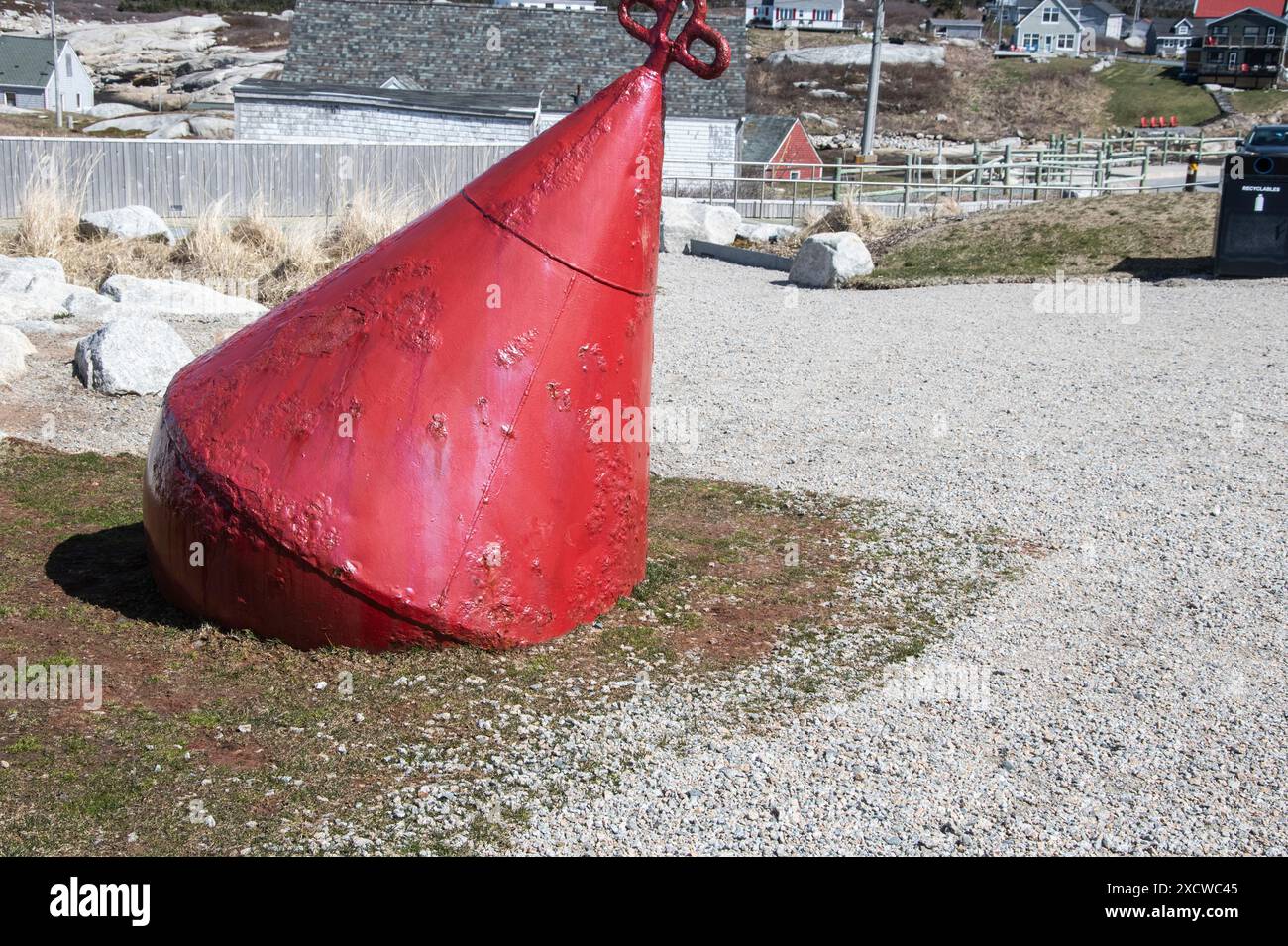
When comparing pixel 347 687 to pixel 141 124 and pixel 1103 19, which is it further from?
pixel 1103 19

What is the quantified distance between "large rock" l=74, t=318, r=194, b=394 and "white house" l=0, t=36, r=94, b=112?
185 feet

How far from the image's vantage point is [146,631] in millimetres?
5777

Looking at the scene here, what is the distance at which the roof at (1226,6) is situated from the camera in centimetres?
7575

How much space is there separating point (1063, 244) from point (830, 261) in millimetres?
3629

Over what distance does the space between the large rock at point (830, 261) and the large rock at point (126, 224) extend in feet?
30.9

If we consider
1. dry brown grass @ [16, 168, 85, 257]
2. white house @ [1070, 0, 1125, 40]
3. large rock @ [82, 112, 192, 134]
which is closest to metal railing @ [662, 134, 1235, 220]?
dry brown grass @ [16, 168, 85, 257]

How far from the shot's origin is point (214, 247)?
1680 cm

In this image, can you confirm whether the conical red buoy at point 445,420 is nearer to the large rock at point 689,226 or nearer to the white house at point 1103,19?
the large rock at point 689,226

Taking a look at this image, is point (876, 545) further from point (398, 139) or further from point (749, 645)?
point (398, 139)

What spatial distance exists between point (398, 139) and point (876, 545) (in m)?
26.6

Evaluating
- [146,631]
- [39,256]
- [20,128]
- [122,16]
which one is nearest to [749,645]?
[146,631]

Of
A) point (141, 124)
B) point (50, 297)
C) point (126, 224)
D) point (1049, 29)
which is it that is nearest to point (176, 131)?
point (141, 124)

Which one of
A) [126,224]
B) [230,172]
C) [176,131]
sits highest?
[230,172]

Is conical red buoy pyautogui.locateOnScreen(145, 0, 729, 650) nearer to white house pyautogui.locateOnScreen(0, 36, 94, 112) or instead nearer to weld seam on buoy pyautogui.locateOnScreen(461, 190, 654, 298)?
weld seam on buoy pyautogui.locateOnScreen(461, 190, 654, 298)
